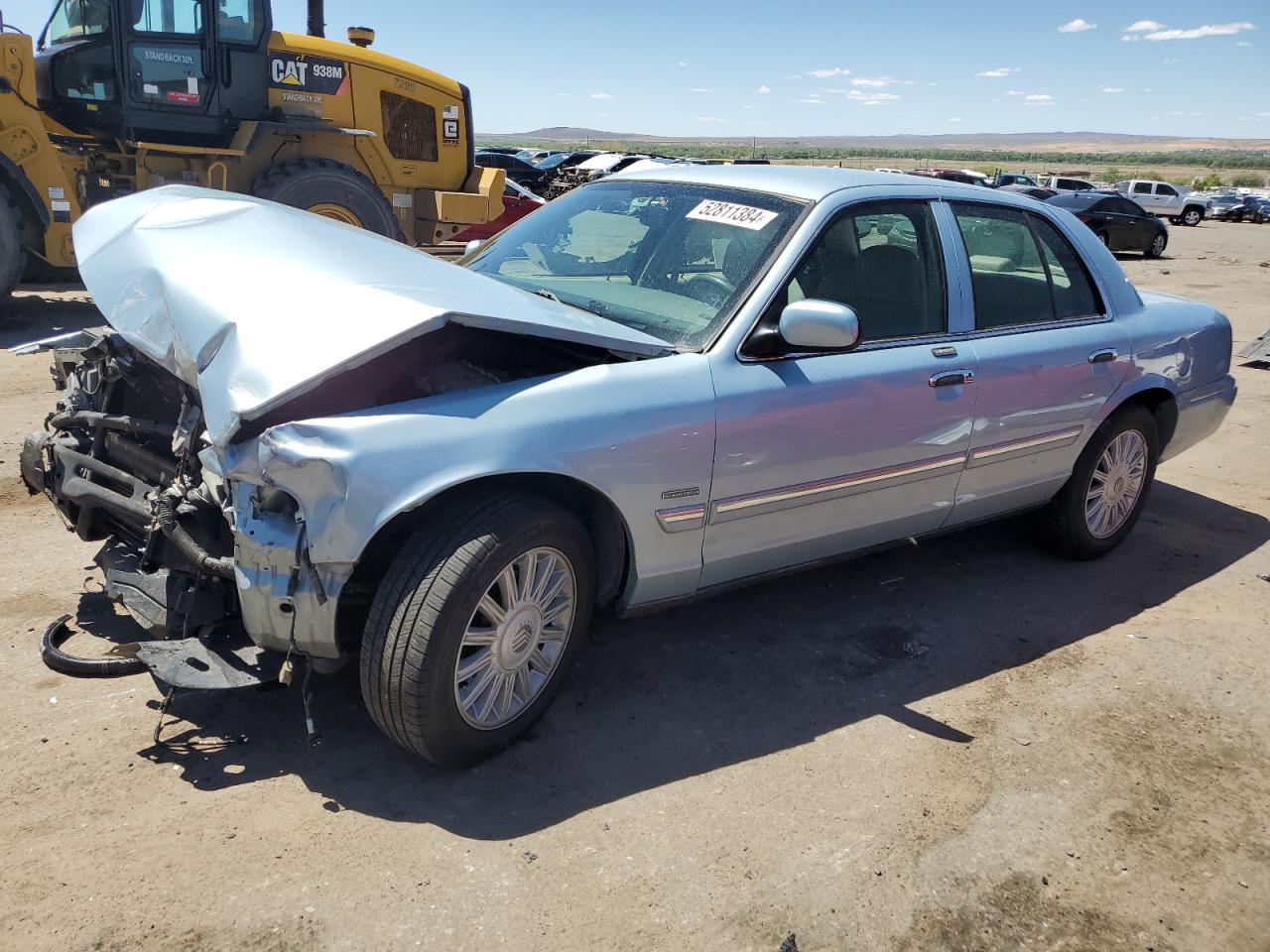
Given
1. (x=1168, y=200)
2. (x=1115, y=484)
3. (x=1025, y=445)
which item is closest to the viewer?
(x=1025, y=445)

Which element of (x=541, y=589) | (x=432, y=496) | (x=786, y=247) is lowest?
(x=541, y=589)

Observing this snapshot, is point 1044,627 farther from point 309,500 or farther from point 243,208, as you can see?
point 243,208

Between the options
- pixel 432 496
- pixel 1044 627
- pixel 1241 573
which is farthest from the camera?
pixel 1241 573

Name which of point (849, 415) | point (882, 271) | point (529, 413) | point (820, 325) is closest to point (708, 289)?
point (820, 325)

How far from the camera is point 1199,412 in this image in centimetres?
516

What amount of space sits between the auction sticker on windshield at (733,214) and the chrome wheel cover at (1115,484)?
2232mm

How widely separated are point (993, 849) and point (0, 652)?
3.35 meters

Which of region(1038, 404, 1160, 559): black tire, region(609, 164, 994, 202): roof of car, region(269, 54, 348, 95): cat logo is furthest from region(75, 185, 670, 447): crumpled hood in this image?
region(269, 54, 348, 95): cat logo

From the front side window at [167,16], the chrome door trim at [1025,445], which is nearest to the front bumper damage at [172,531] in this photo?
the chrome door trim at [1025,445]

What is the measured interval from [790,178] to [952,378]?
102cm

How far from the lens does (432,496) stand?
→ 2.74 m

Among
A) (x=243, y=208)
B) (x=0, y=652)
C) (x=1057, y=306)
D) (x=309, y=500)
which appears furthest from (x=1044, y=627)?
(x=0, y=652)

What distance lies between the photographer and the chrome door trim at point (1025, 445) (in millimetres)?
4078

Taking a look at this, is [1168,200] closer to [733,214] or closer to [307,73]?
[307,73]
